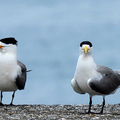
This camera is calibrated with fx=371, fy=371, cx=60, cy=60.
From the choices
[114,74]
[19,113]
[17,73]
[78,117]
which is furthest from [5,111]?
[114,74]

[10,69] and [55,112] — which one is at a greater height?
[10,69]

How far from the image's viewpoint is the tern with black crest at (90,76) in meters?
11.4

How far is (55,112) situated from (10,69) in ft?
8.39

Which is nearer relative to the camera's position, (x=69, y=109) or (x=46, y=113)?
(x=46, y=113)

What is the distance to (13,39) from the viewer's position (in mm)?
14273

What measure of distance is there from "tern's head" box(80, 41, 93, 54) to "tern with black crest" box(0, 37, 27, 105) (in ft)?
11.1

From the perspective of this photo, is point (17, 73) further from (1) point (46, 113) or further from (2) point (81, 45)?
(2) point (81, 45)

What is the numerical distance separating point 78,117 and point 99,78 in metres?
1.43

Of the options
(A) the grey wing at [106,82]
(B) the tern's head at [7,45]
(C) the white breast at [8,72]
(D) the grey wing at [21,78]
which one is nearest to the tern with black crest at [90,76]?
(A) the grey wing at [106,82]

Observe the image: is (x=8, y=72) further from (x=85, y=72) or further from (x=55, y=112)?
(x=85, y=72)

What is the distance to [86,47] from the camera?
37.2 feet

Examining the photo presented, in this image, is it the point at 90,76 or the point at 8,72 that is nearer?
the point at 90,76

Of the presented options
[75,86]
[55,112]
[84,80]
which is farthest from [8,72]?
[84,80]

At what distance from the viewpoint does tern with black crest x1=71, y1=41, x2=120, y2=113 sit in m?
11.4
